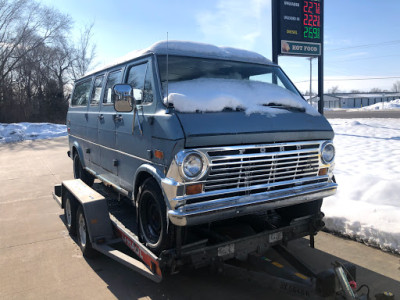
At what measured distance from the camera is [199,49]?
3.93 metres

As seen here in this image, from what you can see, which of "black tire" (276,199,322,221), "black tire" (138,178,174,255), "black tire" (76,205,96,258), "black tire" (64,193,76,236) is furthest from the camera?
"black tire" (64,193,76,236)

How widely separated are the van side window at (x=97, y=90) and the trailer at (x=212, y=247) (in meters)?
1.40

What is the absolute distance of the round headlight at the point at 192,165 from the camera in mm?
2785

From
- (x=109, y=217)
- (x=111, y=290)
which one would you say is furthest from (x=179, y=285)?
(x=109, y=217)

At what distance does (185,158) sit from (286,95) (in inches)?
69.1

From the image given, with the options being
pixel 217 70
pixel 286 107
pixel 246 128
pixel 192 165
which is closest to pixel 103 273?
pixel 192 165

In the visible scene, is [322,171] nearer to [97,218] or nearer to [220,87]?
[220,87]

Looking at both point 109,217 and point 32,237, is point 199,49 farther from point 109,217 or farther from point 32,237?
point 32,237

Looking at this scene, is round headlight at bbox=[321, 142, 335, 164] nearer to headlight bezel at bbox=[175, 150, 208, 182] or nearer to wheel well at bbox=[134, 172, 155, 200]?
headlight bezel at bbox=[175, 150, 208, 182]

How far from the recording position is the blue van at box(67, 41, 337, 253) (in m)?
2.86

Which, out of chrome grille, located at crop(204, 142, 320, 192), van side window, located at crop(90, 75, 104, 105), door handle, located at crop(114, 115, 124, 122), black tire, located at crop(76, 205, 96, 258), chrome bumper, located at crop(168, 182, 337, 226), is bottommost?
black tire, located at crop(76, 205, 96, 258)

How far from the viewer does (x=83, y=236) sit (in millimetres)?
4426

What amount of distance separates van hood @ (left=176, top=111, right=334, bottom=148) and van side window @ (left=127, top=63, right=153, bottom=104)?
69 cm

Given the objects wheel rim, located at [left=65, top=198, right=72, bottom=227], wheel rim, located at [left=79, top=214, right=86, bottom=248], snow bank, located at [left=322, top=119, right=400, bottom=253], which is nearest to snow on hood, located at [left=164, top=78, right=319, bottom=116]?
snow bank, located at [left=322, top=119, right=400, bottom=253]
